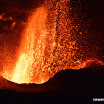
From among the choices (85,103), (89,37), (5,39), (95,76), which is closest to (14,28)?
(5,39)

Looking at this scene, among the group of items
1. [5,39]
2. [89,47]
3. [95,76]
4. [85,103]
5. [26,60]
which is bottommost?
[85,103]

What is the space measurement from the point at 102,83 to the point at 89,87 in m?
0.64

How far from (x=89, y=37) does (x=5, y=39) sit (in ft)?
39.1

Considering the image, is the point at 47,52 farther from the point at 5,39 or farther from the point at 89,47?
the point at 5,39

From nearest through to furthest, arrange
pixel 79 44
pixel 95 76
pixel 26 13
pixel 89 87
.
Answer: pixel 89 87, pixel 95 76, pixel 26 13, pixel 79 44

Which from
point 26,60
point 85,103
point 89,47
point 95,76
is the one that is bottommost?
point 85,103

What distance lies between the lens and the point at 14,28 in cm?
2225

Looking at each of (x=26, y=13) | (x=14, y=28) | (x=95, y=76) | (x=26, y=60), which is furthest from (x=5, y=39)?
(x=95, y=76)

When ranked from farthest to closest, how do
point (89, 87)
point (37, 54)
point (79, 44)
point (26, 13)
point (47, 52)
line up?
1. point (79, 44)
2. point (26, 13)
3. point (47, 52)
4. point (37, 54)
5. point (89, 87)

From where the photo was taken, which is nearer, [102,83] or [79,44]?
[102,83]

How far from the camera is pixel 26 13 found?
1822 centimetres

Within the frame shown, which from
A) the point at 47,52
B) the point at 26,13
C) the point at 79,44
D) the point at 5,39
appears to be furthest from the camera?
the point at 5,39

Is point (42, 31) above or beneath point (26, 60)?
above

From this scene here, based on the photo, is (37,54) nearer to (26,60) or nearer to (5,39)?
(26,60)
